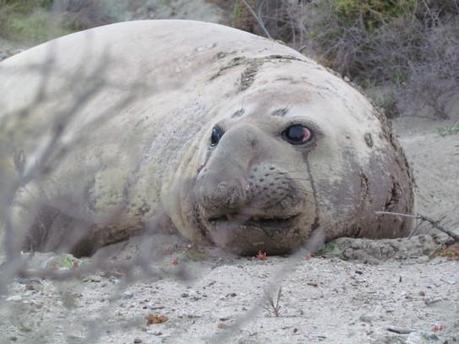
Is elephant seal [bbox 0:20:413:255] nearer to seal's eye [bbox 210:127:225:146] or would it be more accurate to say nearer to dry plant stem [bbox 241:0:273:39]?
seal's eye [bbox 210:127:225:146]

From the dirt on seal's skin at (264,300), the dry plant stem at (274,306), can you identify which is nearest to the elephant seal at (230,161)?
the dirt on seal's skin at (264,300)

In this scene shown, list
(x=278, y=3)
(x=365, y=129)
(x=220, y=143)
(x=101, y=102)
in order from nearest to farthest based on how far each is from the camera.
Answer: (x=220, y=143) → (x=365, y=129) → (x=101, y=102) → (x=278, y=3)

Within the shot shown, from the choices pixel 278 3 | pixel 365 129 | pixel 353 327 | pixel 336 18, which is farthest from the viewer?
pixel 278 3

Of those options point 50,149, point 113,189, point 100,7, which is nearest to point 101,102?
point 113,189

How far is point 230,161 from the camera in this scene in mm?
4750

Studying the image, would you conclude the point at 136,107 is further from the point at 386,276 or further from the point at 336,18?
the point at 336,18

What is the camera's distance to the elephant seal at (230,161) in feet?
15.9

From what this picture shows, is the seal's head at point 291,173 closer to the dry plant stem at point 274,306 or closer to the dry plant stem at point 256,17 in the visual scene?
the dry plant stem at point 274,306

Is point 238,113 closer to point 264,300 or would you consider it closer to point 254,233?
point 254,233

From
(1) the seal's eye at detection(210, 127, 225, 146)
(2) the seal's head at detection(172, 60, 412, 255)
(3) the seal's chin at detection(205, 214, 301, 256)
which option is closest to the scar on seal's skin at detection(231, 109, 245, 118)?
(2) the seal's head at detection(172, 60, 412, 255)

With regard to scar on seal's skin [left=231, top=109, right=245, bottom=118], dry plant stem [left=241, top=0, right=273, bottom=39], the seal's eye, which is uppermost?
scar on seal's skin [left=231, top=109, right=245, bottom=118]

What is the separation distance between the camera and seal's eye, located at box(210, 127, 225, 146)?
5.04 metres

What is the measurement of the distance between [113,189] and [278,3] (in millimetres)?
6168

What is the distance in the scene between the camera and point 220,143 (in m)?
4.87
